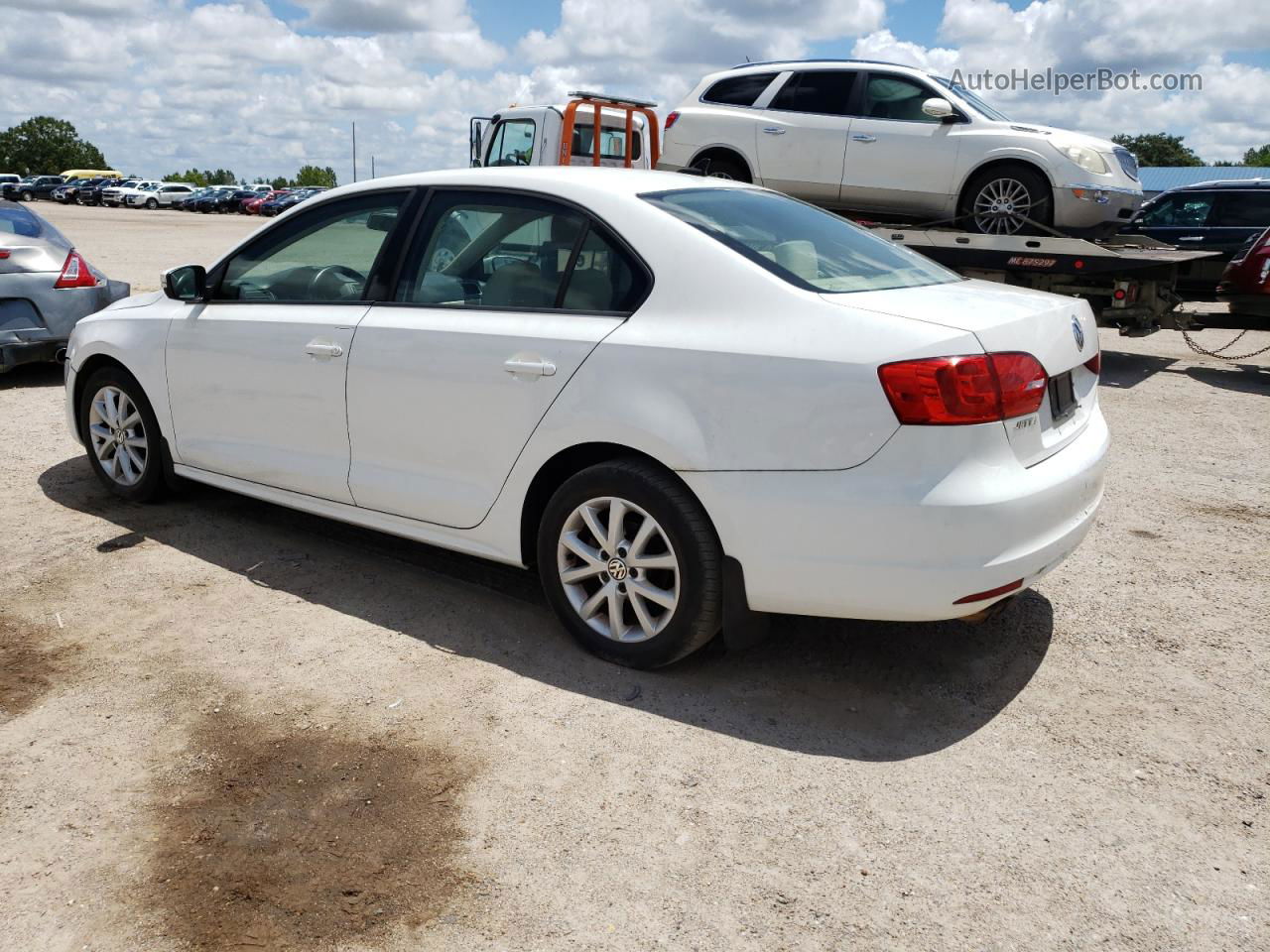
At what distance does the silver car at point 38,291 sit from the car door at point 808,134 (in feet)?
19.6

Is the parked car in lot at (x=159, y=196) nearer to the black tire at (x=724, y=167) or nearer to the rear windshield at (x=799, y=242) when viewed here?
the black tire at (x=724, y=167)

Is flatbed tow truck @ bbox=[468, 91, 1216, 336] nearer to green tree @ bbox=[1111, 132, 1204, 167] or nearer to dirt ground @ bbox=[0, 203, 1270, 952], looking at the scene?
dirt ground @ bbox=[0, 203, 1270, 952]

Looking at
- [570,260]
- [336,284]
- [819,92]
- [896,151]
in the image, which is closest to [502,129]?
[819,92]

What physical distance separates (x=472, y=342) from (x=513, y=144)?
35.1 ft

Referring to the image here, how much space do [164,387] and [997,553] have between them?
151 inches

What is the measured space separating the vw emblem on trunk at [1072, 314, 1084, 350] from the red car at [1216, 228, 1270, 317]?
8.33 metres

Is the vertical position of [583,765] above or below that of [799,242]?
below

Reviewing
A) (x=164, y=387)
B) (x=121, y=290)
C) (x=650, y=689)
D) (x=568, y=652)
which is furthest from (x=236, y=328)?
(x=121, y=290)

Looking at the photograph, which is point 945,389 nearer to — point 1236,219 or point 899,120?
point 899,120

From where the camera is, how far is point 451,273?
4.26 meters

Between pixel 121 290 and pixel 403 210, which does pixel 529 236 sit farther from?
pixel 121 290

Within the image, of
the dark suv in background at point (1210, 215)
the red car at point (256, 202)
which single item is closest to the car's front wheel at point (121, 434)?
the dark suv in background at point (1210, 215)

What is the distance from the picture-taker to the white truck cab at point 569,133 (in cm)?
1338

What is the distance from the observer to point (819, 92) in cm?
1031
